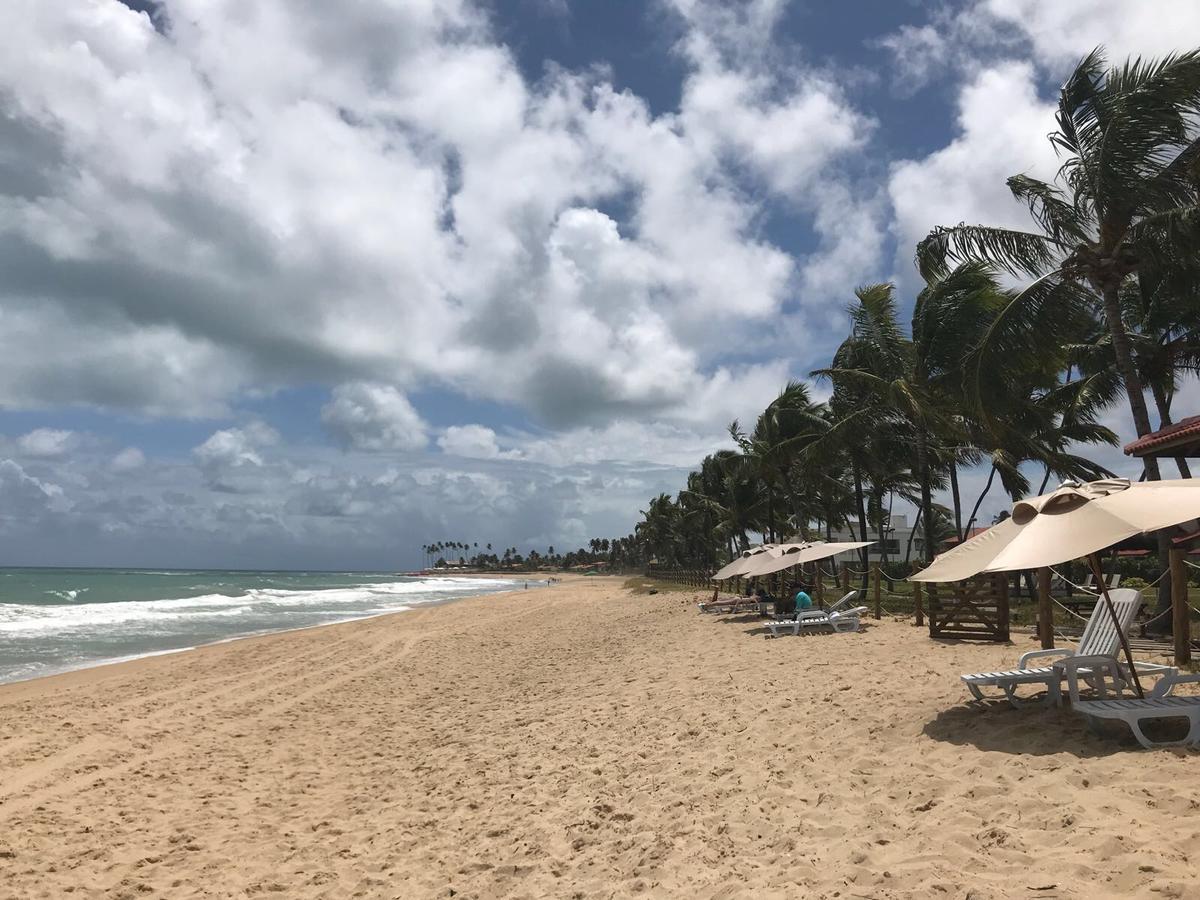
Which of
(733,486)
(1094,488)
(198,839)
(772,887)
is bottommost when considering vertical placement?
(198,839)

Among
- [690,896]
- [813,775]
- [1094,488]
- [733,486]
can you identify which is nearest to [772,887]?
[690,896]

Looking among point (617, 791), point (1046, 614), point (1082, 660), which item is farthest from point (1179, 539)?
point (617, 791)

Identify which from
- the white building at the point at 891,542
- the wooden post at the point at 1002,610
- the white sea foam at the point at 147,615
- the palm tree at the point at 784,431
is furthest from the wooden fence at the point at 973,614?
the white building at the point at 891,542

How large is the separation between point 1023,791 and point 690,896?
1965mm

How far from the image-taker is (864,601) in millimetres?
19891

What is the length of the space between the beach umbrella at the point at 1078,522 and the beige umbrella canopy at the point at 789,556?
8.94 meters

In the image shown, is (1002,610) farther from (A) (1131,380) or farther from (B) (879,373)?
(B) (879,373)

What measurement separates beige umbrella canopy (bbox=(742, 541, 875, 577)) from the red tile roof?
4702 mm

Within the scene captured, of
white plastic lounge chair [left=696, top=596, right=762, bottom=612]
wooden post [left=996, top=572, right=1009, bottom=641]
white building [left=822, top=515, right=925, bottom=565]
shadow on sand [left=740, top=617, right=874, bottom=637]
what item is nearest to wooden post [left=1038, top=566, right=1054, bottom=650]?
wooden post [left=996, top=572, right=1009, bottom=641]

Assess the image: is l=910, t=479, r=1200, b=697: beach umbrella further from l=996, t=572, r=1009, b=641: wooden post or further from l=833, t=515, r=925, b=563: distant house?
l=833, t=515, r=925, b=563: distant house

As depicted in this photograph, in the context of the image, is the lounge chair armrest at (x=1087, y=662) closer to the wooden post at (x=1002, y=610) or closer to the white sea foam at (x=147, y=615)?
the wooden post at (x=1002, y=610)

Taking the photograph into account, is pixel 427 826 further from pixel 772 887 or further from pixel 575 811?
pixel 772 887

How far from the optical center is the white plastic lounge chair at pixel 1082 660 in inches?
220

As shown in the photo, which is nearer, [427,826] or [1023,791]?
[1023,791]
